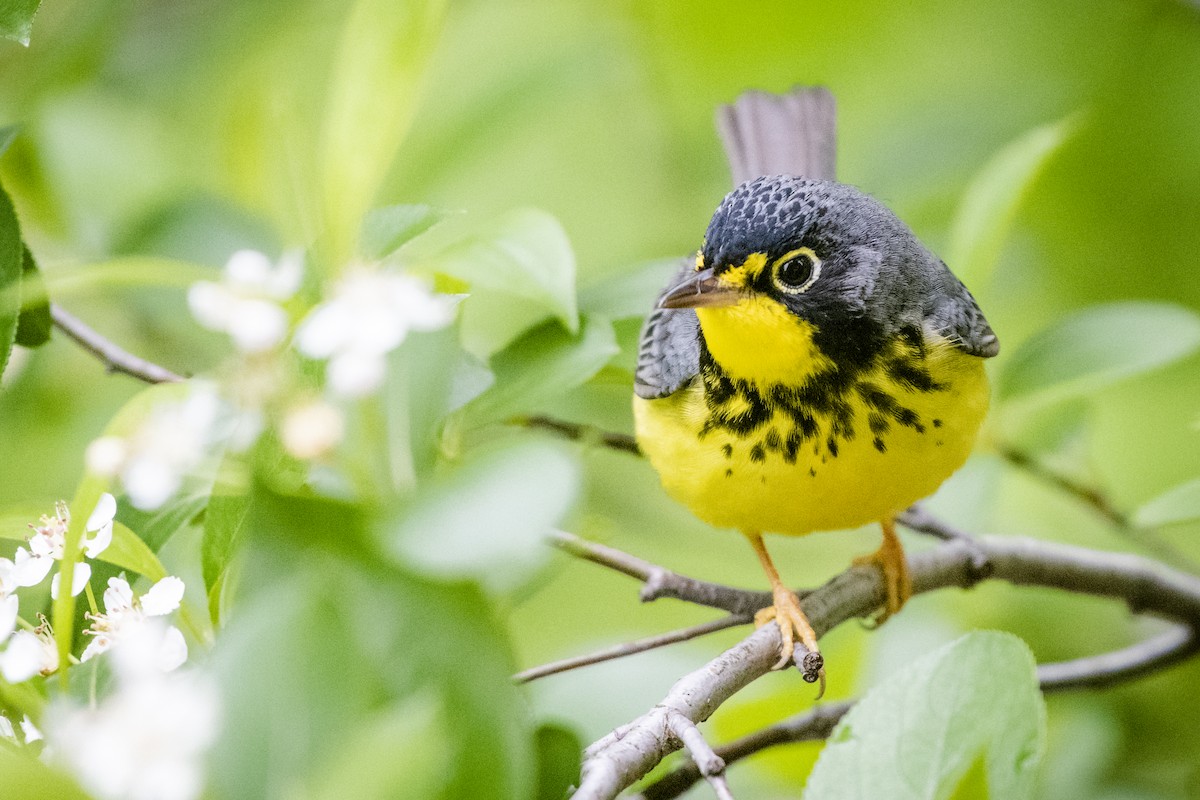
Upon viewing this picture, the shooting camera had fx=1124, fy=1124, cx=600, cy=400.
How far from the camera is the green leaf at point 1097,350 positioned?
5.66 ft

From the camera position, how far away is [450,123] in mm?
2201

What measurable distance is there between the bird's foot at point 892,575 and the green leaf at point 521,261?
0.94 metres

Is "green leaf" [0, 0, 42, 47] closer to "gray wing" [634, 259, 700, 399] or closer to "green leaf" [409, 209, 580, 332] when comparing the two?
"green leaf" [409, 209, 580, 332]

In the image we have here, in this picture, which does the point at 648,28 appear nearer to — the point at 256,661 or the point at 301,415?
the point at 301,415

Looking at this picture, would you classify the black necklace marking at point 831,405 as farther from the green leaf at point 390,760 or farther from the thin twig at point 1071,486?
the green leaf at point 390,760

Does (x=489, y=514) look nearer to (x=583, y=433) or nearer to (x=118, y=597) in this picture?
(x=118, y=597)

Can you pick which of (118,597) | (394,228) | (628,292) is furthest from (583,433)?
(118,597)

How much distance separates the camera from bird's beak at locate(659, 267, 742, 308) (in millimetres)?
1507

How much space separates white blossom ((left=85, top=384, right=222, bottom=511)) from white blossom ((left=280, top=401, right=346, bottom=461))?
11 centimetres

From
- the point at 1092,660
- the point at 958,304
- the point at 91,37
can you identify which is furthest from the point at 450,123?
the point at 1092,660

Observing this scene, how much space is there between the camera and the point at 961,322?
70.3 inches

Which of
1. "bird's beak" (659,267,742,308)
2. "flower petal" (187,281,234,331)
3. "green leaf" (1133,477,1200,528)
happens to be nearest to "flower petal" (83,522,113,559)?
"flower petal" (187,281,234,331)

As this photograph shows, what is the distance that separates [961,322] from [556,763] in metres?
1.08

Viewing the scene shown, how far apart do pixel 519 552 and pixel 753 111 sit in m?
1.70
